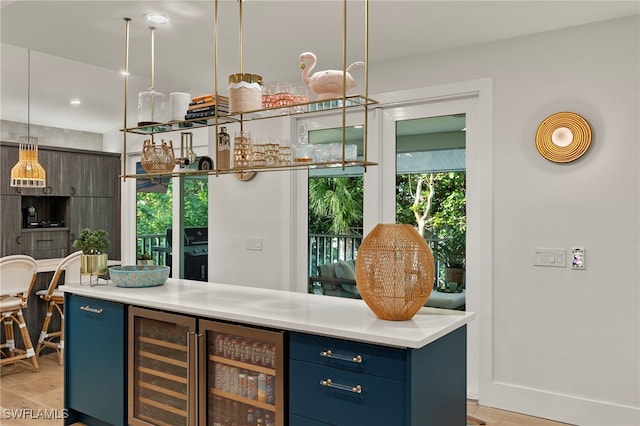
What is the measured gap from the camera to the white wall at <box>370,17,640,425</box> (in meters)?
3.05

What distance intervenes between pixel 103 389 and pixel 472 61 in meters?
3.15

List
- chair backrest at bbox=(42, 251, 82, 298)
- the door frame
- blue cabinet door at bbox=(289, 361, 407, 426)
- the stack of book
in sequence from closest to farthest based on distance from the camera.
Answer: blue cabinet door at bbox=(289, 361, 407, 426) < the stack of book < the door frame < chair backrest at bbox=(42, 251, 82, 298)

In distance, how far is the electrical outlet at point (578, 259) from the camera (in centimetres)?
317

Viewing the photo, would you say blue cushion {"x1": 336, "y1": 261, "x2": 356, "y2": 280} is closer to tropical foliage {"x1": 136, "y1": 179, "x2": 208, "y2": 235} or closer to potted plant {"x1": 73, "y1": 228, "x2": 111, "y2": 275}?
potted plant {"x1": 73, "y1": 228, "x2": 111, "y2": 275}

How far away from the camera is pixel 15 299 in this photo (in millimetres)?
4074

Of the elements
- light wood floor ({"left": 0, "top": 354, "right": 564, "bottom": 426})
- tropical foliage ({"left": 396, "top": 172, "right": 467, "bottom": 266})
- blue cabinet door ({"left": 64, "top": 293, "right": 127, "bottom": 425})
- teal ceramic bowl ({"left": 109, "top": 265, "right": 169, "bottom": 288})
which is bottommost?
light wood floor ({"left": 0, "top": 354, "right": 564, "bottom": 426})

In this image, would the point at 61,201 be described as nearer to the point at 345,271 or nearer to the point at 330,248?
the point at 330,248

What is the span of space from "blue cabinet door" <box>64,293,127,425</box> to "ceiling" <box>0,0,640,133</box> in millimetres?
1694

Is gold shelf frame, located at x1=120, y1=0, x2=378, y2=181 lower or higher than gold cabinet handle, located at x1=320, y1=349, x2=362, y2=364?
higher

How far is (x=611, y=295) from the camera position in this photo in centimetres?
309

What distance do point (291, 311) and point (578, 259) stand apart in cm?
192

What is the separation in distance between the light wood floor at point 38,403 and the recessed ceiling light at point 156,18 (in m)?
2.54

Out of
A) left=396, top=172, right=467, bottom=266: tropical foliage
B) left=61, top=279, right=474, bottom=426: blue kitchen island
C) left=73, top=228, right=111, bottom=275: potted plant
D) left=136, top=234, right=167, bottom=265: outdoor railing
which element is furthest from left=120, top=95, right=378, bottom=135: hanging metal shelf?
left=136, top=234, right=167, bottom=265: outdoor railing

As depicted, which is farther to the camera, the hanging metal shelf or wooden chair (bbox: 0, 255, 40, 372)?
wooden chair (bbox: 0, 255, 40, 372)
